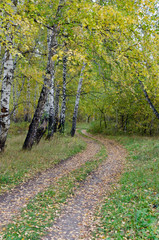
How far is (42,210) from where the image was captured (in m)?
6.54

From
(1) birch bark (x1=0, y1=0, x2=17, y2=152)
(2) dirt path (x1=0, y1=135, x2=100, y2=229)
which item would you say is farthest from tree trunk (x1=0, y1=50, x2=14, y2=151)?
(2) dirt path (x1=0, y1=135, x2=100, y2=229)

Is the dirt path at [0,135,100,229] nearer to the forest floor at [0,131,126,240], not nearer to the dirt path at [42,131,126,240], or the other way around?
the forest floor at [0,131,126,240]

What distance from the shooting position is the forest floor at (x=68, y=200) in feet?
17.9

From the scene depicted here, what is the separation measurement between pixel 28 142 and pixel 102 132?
21.1 metres

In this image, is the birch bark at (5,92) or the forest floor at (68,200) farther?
the birch bark at (5,92)

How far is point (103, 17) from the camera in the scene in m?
7.77

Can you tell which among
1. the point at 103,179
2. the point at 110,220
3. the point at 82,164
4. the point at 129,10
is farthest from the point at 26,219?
the point at 129,10

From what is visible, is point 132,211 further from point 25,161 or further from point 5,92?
point 5,92

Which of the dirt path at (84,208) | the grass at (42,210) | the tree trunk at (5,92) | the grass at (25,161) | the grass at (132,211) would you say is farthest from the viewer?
the tree trunk at (5,92)

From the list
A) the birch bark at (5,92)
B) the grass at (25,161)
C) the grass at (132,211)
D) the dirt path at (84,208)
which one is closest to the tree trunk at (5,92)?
the birch bark at (5,92)

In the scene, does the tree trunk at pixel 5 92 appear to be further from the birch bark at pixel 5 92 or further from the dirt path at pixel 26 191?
the dirt path at pixel 26 191

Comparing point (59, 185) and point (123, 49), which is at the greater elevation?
point (123, 49)

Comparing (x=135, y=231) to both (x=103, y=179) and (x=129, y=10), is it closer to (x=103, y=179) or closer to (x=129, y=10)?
(x=103, y=179)

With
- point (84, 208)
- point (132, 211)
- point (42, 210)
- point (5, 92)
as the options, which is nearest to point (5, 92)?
point (5, 92)
